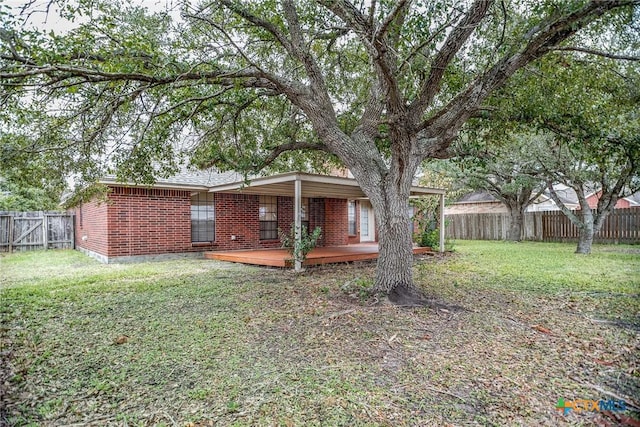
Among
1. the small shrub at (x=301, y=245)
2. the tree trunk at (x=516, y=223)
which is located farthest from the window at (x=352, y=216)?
the tree trunk at (x=516, y=223)

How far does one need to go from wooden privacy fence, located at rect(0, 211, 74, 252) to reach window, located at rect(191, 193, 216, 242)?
26.3 ft

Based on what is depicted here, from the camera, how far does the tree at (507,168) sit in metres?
7.20

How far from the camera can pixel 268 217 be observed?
1398 centimetres

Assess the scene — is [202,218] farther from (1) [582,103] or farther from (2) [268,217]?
(1) [582,103]

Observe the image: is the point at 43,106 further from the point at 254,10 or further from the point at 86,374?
the point at 86,374

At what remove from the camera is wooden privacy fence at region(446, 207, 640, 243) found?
52.4ft

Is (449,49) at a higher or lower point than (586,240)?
higher

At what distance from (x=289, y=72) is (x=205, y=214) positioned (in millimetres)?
6545

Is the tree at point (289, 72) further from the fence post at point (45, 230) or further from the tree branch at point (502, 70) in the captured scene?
the fence post at point (45, 230)

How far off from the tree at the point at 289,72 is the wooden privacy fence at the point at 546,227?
36.2 ft

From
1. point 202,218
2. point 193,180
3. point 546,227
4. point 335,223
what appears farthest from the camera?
point 546,227

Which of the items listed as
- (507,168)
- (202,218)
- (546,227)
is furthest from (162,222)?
(546,227)

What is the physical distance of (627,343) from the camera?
13.8 feet

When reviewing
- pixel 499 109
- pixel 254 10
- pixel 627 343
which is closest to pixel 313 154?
pixel 254 10
